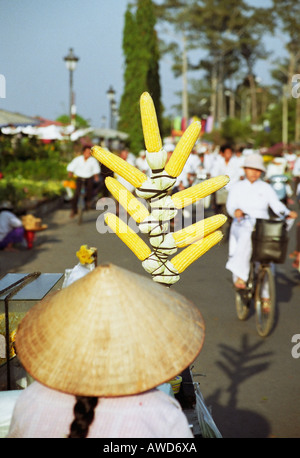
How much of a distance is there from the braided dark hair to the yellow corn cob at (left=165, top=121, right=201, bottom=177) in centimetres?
149

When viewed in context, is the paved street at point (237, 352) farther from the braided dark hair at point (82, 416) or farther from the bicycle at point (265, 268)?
the braided dark hair at point (82, 416)

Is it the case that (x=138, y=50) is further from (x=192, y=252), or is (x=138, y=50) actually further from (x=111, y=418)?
(x=111, y=418)

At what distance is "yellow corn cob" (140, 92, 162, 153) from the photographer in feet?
9.34

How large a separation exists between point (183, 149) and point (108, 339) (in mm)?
1376

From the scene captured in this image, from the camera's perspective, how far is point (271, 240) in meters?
6.14

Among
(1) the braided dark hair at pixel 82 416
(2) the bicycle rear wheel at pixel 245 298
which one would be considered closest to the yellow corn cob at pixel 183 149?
(1) the braided dark hair at pixel 82 416

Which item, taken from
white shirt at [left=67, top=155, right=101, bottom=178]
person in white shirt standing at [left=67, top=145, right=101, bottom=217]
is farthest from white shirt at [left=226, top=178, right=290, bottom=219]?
white shirt at [left=67, top=155, right=101, bottom=178]

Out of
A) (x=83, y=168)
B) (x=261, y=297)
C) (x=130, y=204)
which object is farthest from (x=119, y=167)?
(x=83, y=168)

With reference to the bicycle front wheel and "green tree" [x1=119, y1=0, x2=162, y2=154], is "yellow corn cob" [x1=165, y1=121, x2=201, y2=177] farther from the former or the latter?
"green tree" [x1=119, y1=0, x2=162, y2=154]

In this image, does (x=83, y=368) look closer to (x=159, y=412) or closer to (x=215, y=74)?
(x=159, y=412)

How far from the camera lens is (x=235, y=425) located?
4242mm

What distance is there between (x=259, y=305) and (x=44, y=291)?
11.7 feet

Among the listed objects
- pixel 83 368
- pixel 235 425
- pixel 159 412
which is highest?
pixel 83 368
